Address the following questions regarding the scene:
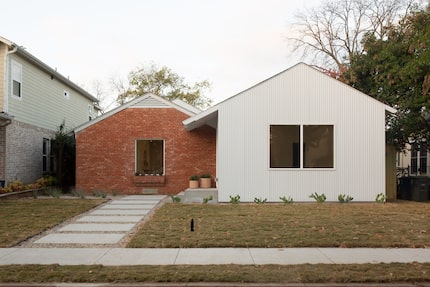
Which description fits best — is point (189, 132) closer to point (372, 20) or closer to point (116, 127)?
point (116, 127)

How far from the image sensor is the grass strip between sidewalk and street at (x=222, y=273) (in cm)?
571

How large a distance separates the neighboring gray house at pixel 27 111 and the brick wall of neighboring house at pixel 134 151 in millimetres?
2139

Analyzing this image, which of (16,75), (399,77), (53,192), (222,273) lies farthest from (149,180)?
(222,273)

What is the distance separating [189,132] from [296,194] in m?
6.15

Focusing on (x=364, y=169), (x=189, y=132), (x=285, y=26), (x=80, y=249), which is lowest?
(x=80, y=249)

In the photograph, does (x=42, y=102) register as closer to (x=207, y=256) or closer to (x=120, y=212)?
(x=120, y=212)

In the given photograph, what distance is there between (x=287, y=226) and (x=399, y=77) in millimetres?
10346

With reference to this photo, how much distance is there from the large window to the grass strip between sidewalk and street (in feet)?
26.9

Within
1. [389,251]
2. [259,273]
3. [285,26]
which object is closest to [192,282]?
[259,273]

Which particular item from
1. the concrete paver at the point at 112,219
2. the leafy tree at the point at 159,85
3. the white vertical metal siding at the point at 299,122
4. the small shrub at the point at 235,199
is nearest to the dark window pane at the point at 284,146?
the white vertical metal siding at the point at 299,122

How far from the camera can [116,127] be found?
61.7ft

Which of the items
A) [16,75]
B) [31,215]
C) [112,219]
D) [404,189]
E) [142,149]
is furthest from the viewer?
[142,149]

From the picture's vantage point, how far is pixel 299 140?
14.6m

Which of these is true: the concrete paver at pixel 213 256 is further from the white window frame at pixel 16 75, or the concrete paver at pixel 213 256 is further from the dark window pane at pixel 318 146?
the white window frame at pixel 16 75
